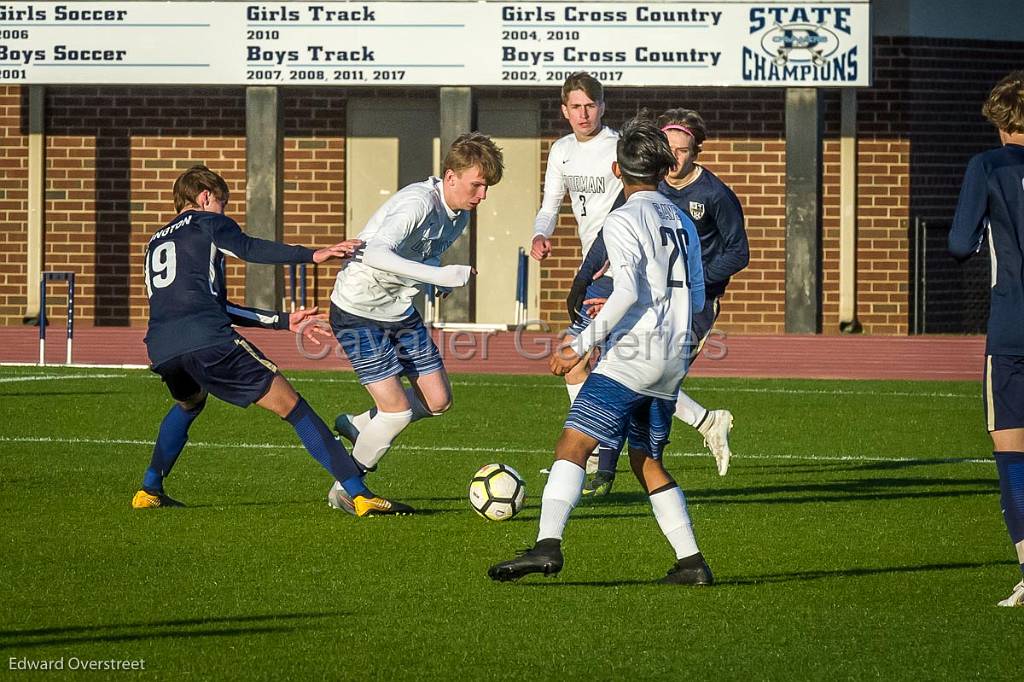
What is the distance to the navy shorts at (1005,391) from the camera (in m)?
6.62

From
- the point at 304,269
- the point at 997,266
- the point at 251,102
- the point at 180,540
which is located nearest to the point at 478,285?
the point at 304,269

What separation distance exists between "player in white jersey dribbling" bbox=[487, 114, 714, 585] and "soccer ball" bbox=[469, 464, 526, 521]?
73.9 inches

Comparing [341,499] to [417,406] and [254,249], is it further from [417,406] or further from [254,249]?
[254,249]

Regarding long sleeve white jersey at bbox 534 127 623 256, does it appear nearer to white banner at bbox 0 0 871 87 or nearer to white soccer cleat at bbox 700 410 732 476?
white soccer cleat at bbox 700 410 732 476

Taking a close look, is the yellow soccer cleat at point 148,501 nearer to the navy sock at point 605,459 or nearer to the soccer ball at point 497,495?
the soccer ball at point 497,495

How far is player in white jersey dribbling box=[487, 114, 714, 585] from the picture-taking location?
669cm

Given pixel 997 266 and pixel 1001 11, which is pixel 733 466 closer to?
pixel 997 266

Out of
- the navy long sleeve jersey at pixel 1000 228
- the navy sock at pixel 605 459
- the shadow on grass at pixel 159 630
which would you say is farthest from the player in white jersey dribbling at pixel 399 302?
the navy long sleeve jersey at pixel 1000 228

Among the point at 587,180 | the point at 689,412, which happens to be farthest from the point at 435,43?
the point at 689,412

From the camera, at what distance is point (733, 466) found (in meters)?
11.5

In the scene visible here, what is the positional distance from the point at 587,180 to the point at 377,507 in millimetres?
2846

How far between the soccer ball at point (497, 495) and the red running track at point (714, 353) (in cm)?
1017

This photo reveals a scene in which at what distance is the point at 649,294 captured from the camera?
6.77 m

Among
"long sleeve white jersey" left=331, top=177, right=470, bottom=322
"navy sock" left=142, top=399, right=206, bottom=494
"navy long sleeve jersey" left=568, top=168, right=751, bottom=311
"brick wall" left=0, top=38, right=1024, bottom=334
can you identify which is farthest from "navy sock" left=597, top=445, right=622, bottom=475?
"brick wall" left=0, top=38, right=1024, bottom=334
